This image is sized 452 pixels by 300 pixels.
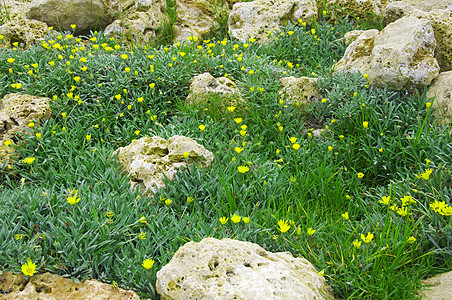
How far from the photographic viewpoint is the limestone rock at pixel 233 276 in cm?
209

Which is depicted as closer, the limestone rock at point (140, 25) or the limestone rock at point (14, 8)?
the limestone rock at point (140, 25)

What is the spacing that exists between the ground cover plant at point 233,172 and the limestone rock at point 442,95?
0.37 ft

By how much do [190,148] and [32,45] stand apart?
11.5 feet

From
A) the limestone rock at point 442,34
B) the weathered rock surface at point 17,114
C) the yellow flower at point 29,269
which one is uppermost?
the limestone rock at point 442,34

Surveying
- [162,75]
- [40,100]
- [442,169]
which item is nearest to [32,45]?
[40,100]

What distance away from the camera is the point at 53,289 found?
2.33 meters

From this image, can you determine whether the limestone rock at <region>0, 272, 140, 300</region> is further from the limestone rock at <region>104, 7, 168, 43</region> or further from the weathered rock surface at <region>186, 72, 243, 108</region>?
the limestone rock at <region>104, 7, 168, 43</region>

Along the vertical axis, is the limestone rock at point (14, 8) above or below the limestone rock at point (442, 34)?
below

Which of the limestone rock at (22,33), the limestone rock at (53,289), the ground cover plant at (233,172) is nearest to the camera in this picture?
the limestone rock at (53,289)

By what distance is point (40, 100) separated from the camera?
4.23m

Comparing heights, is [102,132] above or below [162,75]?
below

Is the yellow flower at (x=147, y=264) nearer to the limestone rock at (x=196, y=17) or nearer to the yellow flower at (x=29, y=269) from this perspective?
the yellow flower at (x=29, y=269)

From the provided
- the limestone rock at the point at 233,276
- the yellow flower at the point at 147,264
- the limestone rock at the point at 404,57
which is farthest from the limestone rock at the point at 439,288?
the limestone rock at the point at 404,57

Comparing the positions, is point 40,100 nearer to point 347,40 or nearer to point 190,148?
point 190,148
